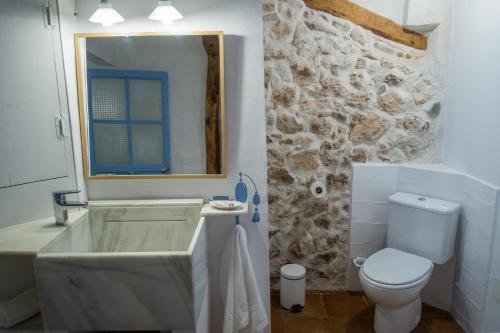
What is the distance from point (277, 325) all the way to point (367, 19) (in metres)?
2.30

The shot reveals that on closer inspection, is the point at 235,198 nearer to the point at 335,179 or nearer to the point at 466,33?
the point at 335,179

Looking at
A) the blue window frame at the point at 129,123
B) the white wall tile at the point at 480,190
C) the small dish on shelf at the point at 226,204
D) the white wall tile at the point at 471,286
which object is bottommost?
the white wall tile at the point at 471,286

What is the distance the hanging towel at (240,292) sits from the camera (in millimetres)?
1907

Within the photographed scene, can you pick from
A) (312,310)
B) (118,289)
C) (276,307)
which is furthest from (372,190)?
(118,289)

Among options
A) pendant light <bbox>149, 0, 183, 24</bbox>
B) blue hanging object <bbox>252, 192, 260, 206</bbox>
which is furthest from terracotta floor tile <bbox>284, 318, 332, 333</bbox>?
pendant light <bbox>149, 0, 183, 24</bbox>

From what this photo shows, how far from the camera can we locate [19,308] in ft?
4.85

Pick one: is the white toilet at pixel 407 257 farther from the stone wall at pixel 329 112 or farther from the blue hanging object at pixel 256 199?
the blue hanging object at pixel 256 199

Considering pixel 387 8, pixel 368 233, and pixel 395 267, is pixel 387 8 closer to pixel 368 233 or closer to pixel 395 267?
pixel 368 233

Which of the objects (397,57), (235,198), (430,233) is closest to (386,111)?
(397,57)

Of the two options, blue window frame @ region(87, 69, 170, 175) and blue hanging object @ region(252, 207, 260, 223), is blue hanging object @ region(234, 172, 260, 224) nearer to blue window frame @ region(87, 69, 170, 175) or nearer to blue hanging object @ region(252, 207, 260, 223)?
blue hanging object @ region(252, 207, 260, 223)

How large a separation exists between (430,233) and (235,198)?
137 cm

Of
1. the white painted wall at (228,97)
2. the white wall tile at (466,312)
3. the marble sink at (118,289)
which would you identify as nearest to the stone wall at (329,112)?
the white painted wall at (228,97)

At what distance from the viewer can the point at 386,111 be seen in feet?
8.22

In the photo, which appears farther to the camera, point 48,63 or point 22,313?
point 48,63
